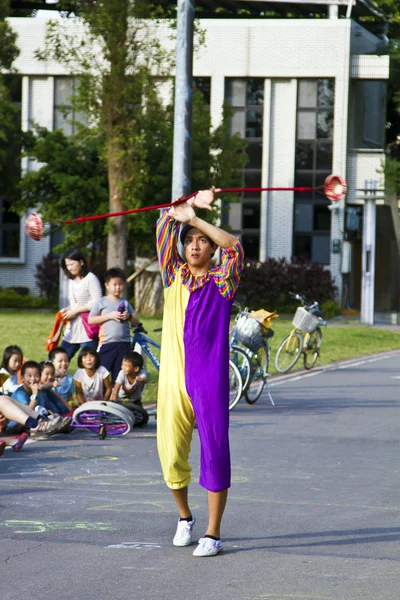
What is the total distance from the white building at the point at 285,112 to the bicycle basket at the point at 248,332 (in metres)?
27.7

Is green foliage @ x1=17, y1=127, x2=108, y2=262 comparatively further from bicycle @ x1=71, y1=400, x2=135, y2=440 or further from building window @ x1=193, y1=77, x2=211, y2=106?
bicycle @ x1=71, y1=400, x2=135, y2=440

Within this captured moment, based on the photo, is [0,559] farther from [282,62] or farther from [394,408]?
[282,62]

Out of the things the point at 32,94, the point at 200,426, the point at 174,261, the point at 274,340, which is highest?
the point at 32,94

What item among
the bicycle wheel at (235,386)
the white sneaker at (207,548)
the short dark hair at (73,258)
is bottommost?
the bicycle wheel at (235,386)

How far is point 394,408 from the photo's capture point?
14.2 meters

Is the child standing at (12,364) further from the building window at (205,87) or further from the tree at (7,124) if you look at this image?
the building window at (205,87)

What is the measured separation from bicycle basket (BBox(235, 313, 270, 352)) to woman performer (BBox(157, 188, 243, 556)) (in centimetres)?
807

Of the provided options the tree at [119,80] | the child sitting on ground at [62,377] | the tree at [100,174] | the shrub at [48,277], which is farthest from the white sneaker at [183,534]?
the shrub at [48,277]

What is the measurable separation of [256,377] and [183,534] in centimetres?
796

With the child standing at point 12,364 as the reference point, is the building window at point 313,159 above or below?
above

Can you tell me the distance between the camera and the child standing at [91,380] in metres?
11.7

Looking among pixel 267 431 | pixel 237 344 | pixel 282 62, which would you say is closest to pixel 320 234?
pixel 282 62

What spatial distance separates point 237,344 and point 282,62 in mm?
29182

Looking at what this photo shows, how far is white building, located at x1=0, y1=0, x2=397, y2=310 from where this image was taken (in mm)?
42438
